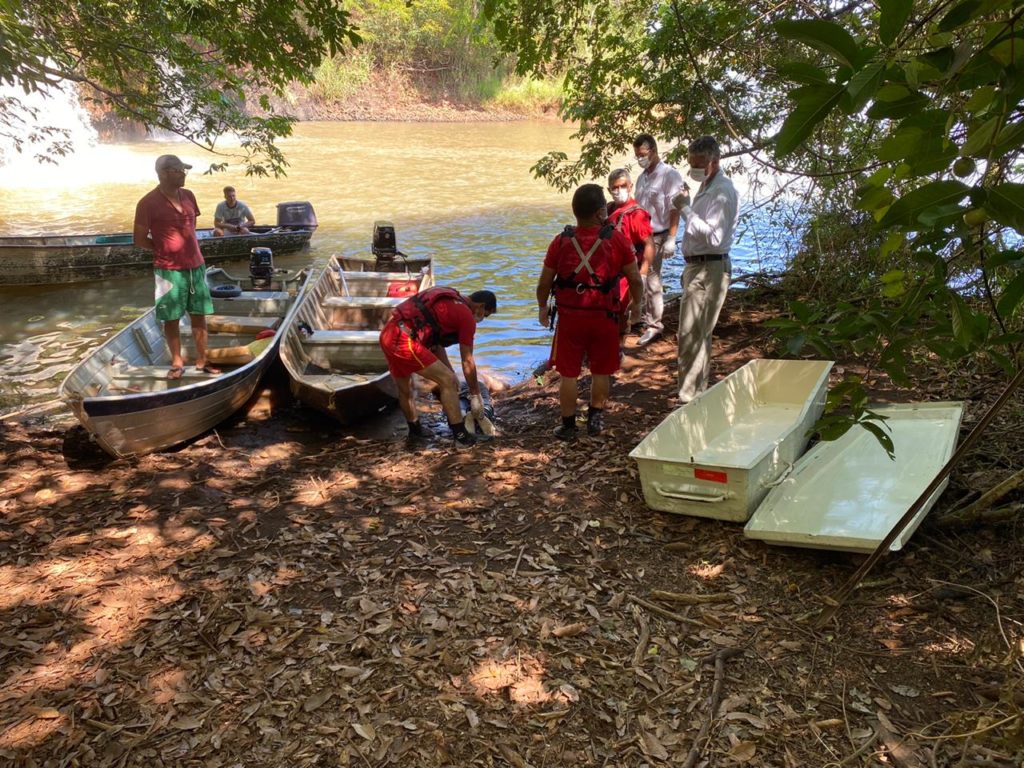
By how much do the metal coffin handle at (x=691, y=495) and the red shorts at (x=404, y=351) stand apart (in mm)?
2263

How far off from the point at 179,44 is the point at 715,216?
6.36m

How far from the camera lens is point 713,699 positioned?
2.88 meters

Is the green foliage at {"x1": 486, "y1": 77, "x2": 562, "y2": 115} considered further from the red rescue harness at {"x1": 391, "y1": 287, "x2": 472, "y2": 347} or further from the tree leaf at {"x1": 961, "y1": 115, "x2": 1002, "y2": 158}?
the tree leaf at {"x1": 961, "y1": 115, "x2": 1002, "y2": 158}

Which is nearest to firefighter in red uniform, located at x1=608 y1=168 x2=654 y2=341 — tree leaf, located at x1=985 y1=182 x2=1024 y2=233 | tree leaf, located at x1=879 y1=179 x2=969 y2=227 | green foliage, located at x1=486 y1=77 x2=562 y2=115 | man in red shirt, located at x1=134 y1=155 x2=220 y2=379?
man in red shirt, located at x1=134 y1=155 x2=220 y2=379

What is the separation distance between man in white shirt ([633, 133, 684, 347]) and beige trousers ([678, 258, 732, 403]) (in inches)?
54.6

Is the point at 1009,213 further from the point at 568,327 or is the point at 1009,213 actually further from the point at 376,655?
the point at 568,327

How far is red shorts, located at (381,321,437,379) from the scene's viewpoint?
5.54m

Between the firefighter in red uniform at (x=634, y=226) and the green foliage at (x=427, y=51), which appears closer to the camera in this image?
the firefighter in red uniform at (x=634, y=226)

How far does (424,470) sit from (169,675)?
2.46 m

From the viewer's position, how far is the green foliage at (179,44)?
5668 millimetres

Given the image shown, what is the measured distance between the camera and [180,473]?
5.52m

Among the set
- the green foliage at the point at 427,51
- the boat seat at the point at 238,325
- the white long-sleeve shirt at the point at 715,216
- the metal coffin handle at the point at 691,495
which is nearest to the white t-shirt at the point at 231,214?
the boat seat at the point at 238,325

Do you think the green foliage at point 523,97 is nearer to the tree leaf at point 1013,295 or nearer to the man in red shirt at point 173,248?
the man in red shirt at point 173,248

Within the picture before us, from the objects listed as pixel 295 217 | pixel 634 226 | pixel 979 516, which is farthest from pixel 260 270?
pixel 979 516
